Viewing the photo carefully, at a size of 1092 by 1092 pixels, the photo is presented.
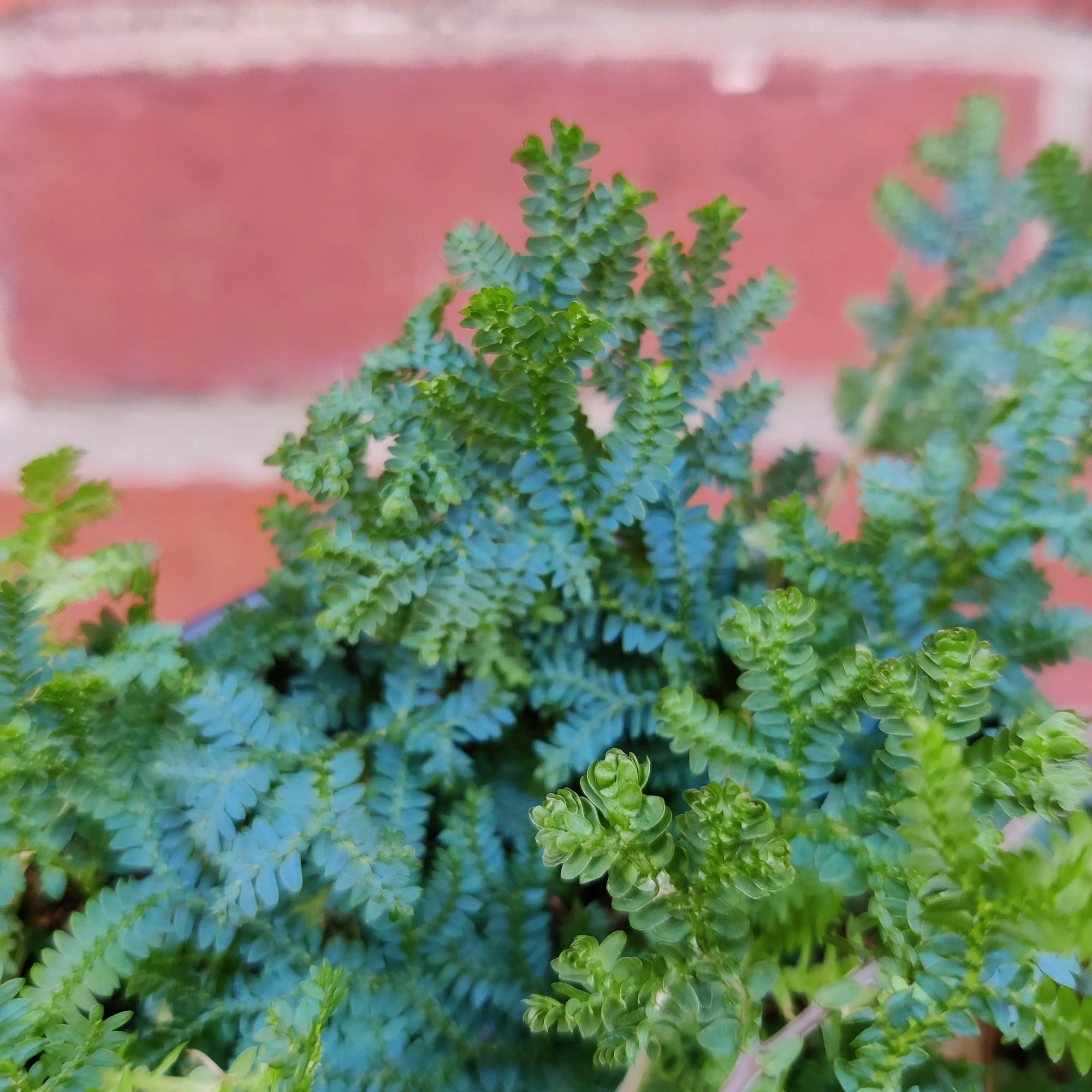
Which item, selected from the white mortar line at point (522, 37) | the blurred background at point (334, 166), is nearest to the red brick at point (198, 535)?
the blurred background at point (334, 166)

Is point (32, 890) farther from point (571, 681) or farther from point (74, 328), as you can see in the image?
point (74, 328)

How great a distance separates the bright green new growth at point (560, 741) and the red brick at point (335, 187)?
12.1 inches

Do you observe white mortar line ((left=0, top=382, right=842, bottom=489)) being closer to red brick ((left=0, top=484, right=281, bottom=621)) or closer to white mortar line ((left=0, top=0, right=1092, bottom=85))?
red brick ((left=0, top=484, right=281, bottom=621))

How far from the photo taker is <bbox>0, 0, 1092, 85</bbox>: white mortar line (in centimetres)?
67

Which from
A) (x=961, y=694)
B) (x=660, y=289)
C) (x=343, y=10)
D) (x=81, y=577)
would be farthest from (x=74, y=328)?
(x=961, y=694)

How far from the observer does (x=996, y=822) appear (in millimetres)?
280

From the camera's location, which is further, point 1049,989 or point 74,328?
point 74,328

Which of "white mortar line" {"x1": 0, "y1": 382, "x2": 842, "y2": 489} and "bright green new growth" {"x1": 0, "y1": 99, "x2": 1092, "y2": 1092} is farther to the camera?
"white mortar line" {"x1": 0, "y1": 382, "x2": 842, "y2": 489}

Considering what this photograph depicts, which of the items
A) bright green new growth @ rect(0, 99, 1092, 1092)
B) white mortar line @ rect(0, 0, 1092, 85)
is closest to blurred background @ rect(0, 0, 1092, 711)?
white mortar line @ rect(0, 0, 1092, 85)

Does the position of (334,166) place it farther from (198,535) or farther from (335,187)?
(198,535)

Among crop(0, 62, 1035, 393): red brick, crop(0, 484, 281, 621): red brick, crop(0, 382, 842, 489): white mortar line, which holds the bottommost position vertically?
crop(0, 484, 281, 621): red brick

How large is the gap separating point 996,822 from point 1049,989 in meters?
0.05

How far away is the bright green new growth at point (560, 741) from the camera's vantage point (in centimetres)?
26

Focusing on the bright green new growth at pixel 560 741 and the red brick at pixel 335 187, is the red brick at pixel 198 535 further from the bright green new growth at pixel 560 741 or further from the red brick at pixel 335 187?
the bright green new growth at pixel 560 741
